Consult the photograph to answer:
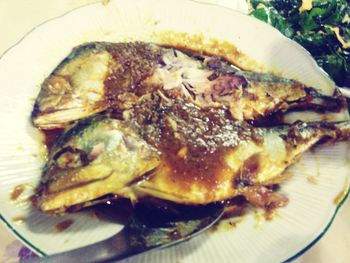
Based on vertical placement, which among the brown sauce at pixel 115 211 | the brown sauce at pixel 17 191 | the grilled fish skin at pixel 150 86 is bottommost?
the brown sauce at pixel 115 211

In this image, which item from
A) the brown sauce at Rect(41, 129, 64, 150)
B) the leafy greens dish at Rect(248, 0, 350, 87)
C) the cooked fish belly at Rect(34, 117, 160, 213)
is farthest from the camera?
the leafy greens dish at Rect(248, 0, 350, 87)

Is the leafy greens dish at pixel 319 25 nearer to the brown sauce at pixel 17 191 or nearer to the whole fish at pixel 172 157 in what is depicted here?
the whole fish at pixel 172 157

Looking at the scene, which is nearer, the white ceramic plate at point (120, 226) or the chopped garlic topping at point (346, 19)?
the white ceramic plate at point (120, 226)

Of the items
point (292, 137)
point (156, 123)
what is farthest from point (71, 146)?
point (292, 137)

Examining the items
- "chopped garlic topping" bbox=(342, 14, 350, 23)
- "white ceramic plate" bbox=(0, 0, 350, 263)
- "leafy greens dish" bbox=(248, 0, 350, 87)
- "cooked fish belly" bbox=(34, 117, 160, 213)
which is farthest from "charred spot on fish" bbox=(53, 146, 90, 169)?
"chopped garlic topping" bbox=(342, 14, 350, 23)

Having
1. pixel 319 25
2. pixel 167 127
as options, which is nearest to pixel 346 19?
pixel 319 25

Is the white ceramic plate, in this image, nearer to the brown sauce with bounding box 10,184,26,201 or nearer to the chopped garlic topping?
the brown sauce with bounding box 10,184,26,201

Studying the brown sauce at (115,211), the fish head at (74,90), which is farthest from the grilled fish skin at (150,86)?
the brown sauce at (115,211)

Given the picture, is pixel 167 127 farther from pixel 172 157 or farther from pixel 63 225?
pixel 63 225

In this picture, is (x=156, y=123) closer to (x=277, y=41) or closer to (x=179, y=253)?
(x=179, y=253)
